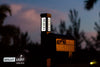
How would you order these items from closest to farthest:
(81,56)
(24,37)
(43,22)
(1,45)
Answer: (43,22), (1,45), (81,56), (24,37)

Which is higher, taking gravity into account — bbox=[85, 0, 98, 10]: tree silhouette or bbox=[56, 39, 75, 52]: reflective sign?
bbox=[85, 0, 98, 10]: tree silhouette

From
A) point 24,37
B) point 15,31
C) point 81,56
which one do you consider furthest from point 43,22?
point 24,37

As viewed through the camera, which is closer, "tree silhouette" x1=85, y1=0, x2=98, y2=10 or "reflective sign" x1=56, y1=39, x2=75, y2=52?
"tree silhouette" x1=85, y1=0, x2=98, y2=10

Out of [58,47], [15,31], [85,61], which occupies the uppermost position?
[15,31]

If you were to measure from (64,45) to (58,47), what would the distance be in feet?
2.83

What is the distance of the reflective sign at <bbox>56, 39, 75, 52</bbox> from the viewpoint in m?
24.4

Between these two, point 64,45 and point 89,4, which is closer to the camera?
point 89,4

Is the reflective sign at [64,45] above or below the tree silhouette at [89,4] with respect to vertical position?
below

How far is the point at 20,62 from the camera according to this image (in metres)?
24.2

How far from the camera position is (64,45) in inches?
987

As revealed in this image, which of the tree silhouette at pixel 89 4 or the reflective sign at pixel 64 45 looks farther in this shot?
the reflective sign at pixel 64 45

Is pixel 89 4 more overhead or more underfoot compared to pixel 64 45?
more overhead

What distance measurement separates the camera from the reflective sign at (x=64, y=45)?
24438 mm

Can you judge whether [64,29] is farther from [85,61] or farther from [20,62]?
[20,62]
